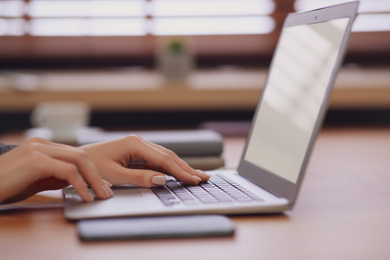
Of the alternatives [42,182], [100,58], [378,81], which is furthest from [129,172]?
[100,58]

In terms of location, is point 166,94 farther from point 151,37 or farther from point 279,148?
point 279,148

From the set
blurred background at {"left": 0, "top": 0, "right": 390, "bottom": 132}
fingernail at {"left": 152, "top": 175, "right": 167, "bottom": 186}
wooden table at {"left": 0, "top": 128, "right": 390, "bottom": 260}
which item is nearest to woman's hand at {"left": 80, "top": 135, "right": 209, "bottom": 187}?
fingernail at {"left": 152, "top": 175, "right": 167, "bottom": 186}

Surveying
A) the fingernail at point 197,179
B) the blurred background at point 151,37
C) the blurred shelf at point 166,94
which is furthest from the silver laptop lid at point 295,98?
the blurred background at point 151,37

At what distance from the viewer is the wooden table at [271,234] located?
0.65 m

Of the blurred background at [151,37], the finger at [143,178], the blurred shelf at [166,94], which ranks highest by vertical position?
the blurred background at [151,37]

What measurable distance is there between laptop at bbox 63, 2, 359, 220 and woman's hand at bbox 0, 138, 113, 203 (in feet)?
0.10

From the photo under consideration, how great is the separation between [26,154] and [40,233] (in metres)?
0.15

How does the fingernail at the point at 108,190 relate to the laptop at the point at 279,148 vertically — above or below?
below

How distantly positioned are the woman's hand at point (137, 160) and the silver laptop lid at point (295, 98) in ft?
0.42

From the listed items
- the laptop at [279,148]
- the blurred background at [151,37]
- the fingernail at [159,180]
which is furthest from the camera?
the blurred background at [151,37]

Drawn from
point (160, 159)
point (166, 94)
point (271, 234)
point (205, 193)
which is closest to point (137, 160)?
point (160, 159)

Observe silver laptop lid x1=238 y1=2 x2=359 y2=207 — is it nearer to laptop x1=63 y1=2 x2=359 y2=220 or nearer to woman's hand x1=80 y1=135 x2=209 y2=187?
laptop x1=63 y1=2 x2=359 y2=220

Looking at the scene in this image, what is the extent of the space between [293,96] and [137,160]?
0.30m

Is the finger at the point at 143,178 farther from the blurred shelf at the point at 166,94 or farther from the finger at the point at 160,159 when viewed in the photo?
the blurred shelf at the point at 166,94
